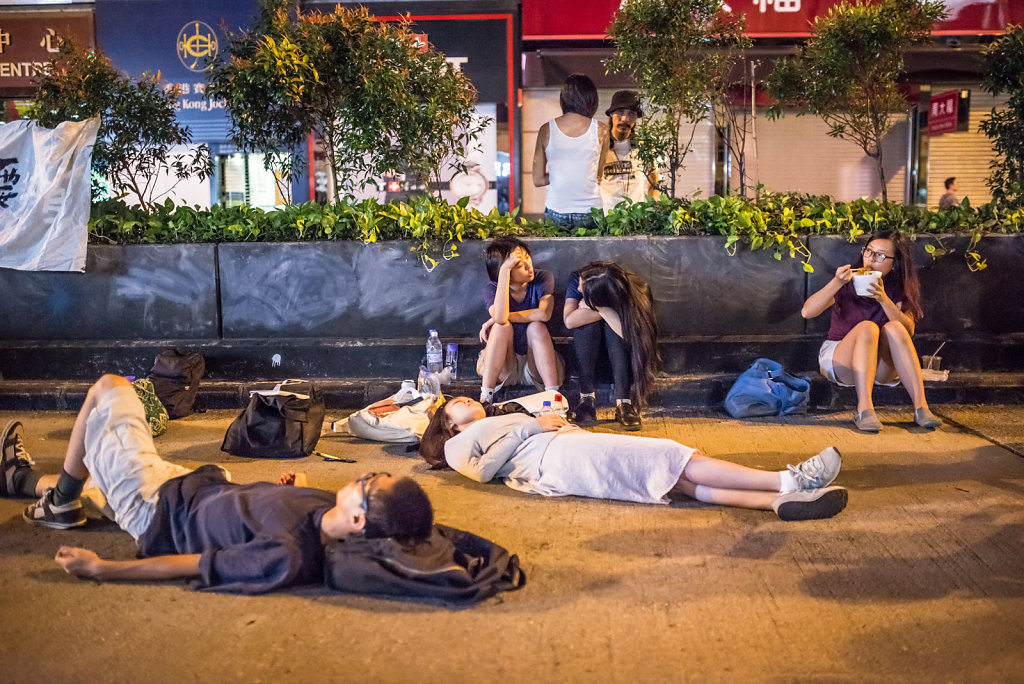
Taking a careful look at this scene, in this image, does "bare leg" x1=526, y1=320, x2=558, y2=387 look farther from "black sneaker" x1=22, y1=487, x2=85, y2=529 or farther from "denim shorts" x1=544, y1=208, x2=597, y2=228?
"black sneaker" x1=22, y1=487, x2=85, y2=529

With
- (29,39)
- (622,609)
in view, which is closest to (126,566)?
(622,609)

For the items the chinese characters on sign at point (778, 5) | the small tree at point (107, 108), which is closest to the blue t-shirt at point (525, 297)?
the small tree at point (107, 108)

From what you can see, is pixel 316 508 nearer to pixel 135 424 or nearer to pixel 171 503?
pixel 171 503

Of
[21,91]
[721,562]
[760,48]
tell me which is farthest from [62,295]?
A: [760,48]

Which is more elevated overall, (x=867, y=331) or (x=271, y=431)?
(x=867, y=331)

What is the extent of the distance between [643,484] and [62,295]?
5339mm

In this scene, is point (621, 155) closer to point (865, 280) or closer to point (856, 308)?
point (856, 308)

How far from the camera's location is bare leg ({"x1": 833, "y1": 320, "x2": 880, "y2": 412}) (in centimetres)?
661

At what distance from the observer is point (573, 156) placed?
809 centimetres

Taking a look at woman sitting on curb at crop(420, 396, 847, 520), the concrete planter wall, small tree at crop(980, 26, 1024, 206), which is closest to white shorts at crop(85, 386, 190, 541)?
woman sitting on curb at crop(420, 396, 847, 520)

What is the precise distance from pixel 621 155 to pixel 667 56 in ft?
3.05

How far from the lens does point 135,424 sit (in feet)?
14.3

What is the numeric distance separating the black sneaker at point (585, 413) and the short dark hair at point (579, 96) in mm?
2474

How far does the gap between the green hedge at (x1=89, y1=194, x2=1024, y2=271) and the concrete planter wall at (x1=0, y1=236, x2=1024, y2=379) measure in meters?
0.12
